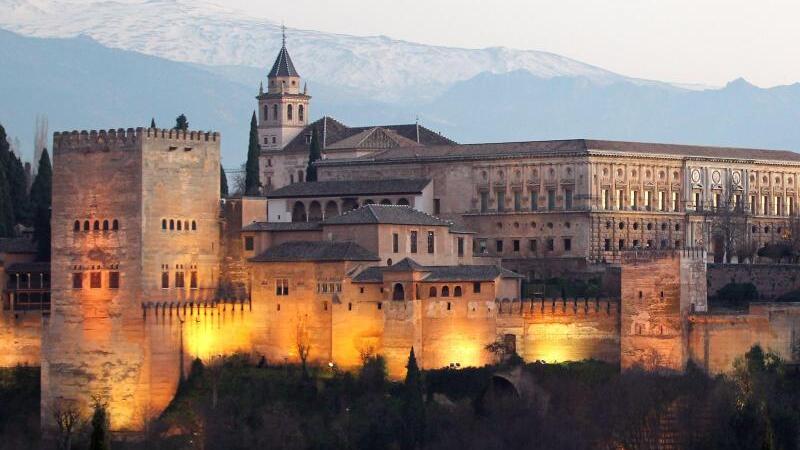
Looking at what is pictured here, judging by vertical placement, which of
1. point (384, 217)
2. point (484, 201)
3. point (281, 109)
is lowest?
point (384, 217)

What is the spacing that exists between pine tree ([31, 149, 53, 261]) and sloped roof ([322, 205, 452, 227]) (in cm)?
1040

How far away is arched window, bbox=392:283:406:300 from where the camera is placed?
239 ft

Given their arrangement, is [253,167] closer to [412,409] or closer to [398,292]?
[398,292]

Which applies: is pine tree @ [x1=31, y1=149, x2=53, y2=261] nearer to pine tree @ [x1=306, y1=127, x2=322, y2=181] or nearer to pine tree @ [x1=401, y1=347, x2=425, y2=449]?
pine tree @ [x1=306, y1=127, x2=322, y2=181]

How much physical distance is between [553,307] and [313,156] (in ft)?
82.7

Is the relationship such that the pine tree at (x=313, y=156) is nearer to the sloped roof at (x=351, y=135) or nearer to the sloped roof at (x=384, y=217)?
the sloped roof at (x=351, y=135)

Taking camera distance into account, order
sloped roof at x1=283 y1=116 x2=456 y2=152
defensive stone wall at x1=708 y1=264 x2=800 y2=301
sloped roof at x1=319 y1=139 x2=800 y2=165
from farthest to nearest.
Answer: sloped roof at x1=283 y1=116 x2=456 y2=152, sloped roof at x1=319 y1=139 x2=800 y2=165, defensive stone wall at x1=708 y1=264 x2=800 y2=301

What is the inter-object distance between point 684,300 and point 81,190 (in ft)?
62.2

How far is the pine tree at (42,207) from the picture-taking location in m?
81.5

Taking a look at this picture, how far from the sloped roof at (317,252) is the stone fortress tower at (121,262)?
2393mm

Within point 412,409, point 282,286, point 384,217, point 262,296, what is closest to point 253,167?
point 384,217

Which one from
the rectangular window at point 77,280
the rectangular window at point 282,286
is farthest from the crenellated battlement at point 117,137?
the rectangular window at point 282,286

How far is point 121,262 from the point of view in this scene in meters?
74.4

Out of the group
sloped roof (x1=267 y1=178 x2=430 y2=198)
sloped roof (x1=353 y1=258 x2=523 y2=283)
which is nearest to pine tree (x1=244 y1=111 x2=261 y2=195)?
sloped roof (x1=267 y1=178 x2=430 y2=198)
